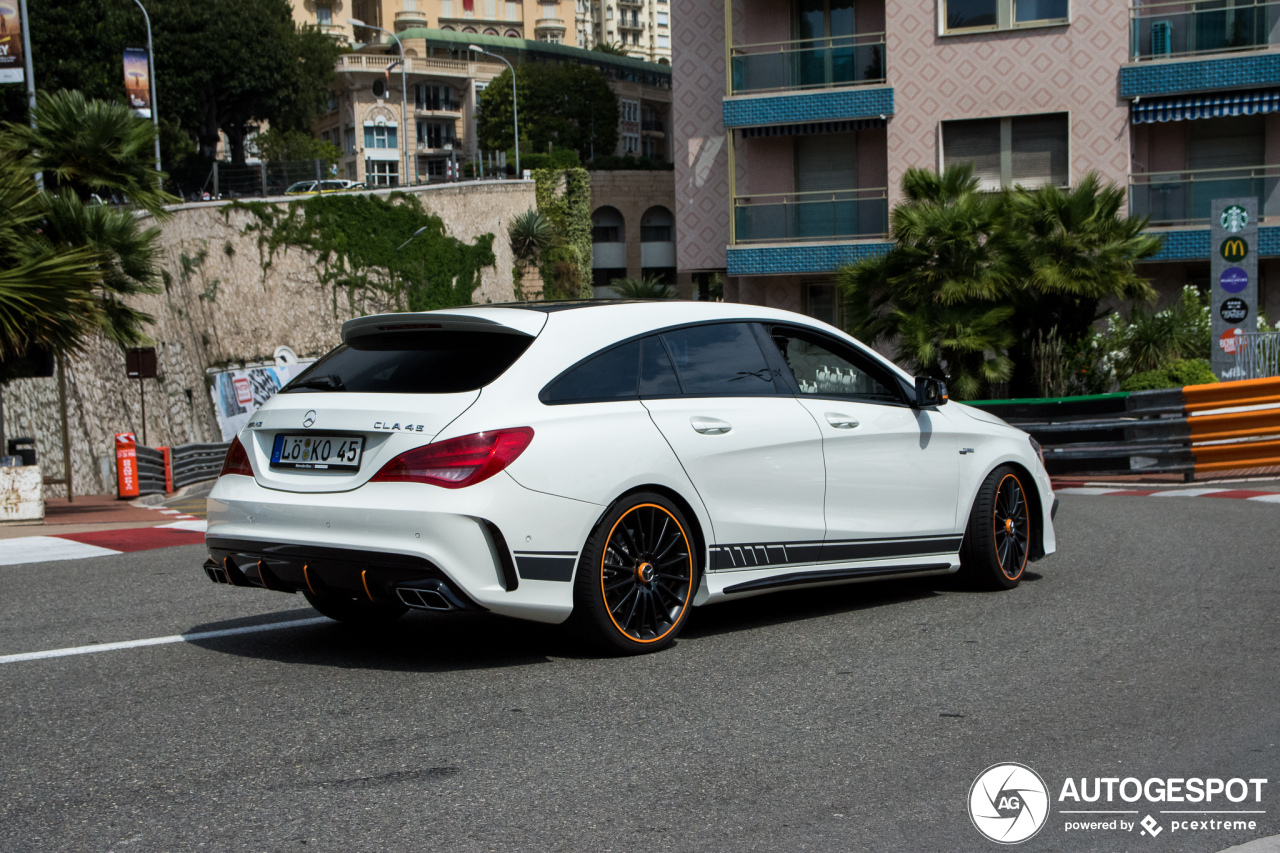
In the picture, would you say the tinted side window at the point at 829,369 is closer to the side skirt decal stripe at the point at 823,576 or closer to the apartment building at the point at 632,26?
the side skirt decal stripe at the point at 823,576

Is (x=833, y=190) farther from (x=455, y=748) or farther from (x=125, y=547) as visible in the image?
(x=455, y=748)

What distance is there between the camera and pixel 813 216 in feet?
104

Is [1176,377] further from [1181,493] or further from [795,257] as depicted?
[795,257]

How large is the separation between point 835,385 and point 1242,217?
1280 centimetres

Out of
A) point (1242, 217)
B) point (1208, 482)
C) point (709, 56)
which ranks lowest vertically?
point (1208, 482)

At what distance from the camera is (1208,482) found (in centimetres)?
1498

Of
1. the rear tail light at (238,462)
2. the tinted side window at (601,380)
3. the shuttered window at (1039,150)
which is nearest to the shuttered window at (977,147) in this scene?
the shuttered window at (1039,150)

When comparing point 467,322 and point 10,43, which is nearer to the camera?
point 467,322

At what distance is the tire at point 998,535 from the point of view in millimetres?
7406

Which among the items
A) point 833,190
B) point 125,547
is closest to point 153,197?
point 125,547

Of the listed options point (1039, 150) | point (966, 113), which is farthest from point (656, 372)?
point (966, 113)

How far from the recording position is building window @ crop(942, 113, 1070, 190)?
29516mm

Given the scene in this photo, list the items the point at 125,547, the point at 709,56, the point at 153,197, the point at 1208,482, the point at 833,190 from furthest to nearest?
the point at 709,56, the point at 833,190, the point at 153,197, the point at 1208,482, the point at 125,547

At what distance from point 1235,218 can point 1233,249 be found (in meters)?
0.41
